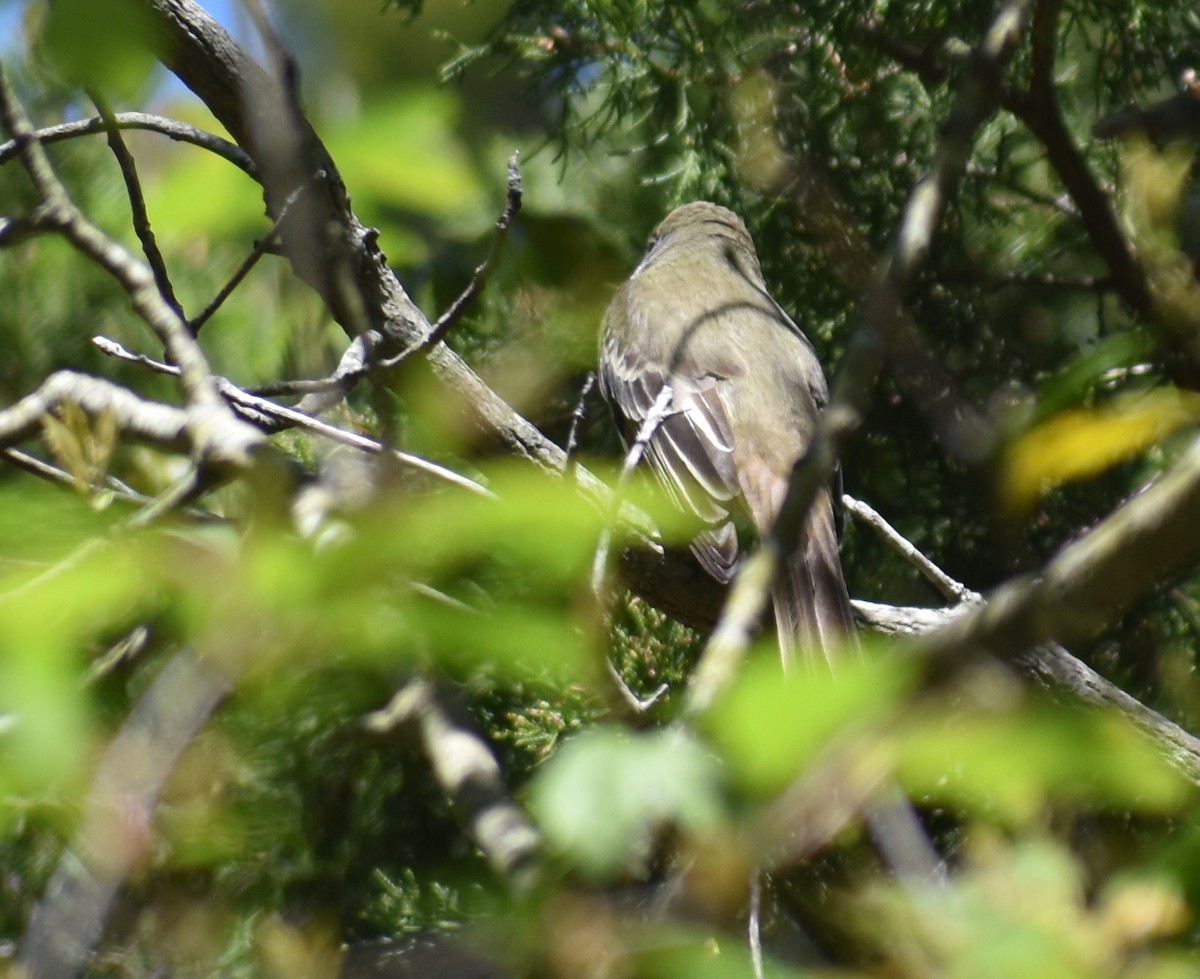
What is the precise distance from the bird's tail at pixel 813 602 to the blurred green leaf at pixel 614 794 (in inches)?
87.1

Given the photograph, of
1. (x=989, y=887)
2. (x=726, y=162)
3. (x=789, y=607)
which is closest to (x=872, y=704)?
(x=989, y=887)

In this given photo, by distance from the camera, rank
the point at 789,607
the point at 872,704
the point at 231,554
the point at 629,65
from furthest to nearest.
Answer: the point at 629,65
the point at 789,607
the point at 231,554
the point at 872,704

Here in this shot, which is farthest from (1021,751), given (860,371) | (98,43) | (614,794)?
(98,43)

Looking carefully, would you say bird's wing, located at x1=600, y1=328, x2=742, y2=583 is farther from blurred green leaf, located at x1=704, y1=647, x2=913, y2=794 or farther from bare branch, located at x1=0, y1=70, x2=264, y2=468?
blurred green leaf, located at x1=704, y1=647, x2=913, y2=794

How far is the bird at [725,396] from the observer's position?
11.2 feet

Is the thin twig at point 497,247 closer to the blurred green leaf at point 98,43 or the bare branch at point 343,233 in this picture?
the bare branch at point 343,233

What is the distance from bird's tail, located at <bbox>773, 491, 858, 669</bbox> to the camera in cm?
327

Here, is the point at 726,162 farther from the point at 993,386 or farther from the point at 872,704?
the point at 872,704

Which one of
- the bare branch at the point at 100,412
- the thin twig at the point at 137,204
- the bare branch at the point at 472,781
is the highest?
the thin twig at the point at 137,204

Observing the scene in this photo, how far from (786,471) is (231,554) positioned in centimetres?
299

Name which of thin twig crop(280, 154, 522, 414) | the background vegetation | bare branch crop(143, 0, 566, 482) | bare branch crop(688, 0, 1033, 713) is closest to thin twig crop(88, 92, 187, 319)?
the background vegetation

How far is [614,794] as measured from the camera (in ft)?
3.14

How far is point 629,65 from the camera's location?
13.8 feet

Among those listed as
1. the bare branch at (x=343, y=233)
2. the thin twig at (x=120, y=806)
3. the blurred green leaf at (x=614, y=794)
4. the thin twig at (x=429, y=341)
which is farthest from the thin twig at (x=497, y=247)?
the blurred green leaf at (x=614, y=794)
